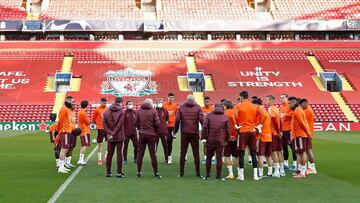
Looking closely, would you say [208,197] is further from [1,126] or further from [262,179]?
[1,126]

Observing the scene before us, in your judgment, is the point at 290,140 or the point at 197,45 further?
the point at 197,45

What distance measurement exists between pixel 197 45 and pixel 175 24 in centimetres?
420

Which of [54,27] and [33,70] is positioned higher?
[54,27]

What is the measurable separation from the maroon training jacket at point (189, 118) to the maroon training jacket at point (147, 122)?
→ 22.3 inches

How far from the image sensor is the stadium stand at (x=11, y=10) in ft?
199

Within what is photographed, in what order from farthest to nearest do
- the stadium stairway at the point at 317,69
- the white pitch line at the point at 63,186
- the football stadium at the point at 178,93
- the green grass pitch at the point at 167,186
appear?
1. the stadium stairway at the point at 317,69
2. the football stadium at the point at 178,93
3. the green grass pitch at the point at 167,186
4. the white pitch line at the point at 63,186

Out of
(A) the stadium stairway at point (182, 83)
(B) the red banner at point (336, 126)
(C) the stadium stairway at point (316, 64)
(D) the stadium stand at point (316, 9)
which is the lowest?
(B) the red banner at point (336, 126)

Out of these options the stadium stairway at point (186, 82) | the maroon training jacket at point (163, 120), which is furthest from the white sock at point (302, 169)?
the stadium stairway at point (186, 82)

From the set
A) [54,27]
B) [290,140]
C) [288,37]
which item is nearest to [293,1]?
[288,37]

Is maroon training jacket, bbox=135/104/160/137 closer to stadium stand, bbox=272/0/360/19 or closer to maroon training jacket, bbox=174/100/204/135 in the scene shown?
maroon training jacket, bbox=174/100/204/135

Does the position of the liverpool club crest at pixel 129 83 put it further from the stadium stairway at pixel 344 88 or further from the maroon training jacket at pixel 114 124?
the maroon training jacket at pixel 114 124

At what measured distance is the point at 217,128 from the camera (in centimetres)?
1353

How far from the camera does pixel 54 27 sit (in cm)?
5891

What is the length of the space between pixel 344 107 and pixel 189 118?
35.5 m
